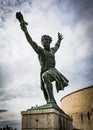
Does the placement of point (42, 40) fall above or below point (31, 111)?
above

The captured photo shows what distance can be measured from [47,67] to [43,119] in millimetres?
1340

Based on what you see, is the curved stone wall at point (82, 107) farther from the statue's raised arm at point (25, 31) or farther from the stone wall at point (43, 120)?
the stone wall at point (43, 120)

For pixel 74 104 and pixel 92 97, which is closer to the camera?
pixel 92 97

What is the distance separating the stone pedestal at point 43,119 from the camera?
4.55m

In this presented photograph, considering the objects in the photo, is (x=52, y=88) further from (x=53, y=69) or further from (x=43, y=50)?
(x=43, y=50)

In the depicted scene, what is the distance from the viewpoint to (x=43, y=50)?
550 cm

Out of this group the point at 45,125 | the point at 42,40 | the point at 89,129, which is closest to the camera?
the point at 45,125

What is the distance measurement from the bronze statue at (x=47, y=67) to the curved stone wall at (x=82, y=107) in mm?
16762

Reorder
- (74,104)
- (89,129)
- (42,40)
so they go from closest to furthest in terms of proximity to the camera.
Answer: (42,40)
(89,129)
(74,104)

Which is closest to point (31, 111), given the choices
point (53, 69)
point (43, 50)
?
point (53, 69)

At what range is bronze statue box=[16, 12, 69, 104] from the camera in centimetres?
518

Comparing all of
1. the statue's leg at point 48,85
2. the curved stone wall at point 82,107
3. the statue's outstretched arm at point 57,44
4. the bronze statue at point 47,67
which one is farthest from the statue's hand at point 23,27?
the curved stone wall at point 82,107

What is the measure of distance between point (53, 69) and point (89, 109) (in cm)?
1740

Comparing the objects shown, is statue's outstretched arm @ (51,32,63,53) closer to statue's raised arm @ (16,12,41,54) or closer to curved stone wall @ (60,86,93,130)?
statue's raised arm @ (16,12,41,54)
